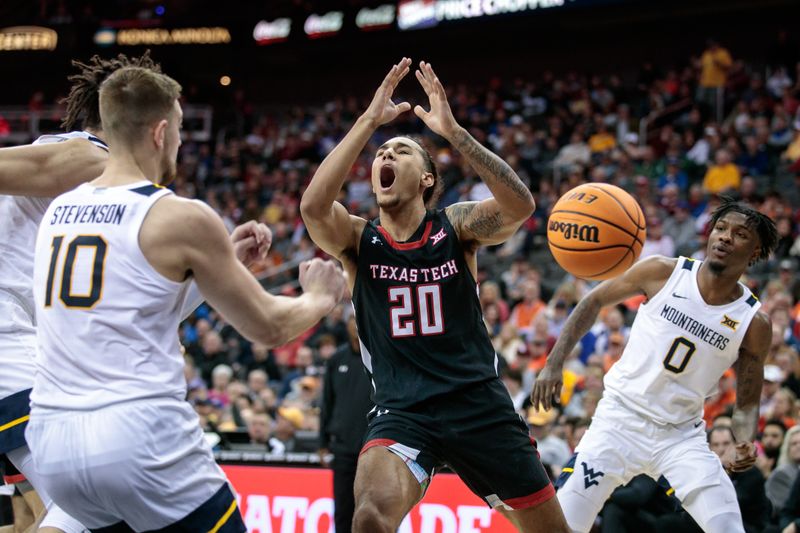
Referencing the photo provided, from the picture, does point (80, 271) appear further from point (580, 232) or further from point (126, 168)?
point (580, 232)

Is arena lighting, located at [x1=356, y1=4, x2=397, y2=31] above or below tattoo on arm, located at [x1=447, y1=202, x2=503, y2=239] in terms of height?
above

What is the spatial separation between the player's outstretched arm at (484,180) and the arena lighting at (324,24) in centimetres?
1962

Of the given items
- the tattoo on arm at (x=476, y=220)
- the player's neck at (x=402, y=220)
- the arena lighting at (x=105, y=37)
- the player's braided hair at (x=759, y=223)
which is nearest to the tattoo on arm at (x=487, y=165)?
the tattoo on arm at (x=476, y=220)

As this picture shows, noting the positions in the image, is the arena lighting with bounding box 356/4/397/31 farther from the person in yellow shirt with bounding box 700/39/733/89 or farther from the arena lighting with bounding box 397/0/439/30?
the person in yellow shirt with bounding box 700/39/733/89

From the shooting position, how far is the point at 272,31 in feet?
84.2

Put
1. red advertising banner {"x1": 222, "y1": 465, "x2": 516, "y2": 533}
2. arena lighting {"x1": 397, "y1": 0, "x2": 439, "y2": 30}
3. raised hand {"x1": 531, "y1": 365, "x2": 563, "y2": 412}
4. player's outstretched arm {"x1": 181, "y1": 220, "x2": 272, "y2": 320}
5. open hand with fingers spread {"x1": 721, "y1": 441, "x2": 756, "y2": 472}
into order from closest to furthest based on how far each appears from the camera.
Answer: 1. player's outstretched arm {"x1": 181, "y1": 220, "x2": 272, "y2": 320}
2. raised hand {"x1": 531, "y1": 365, "x2": 563, "y2": 412}
3. open hand with fingers spread {"x1": 721, "y1": 441, "x2": 756, "y2": 472}
4. red advertising banner {"x1": 222, "y1": 465, "x2": 516, "y2": 533}
5. arena lighting {"x1": 397, "y1": 0, "x2": 439, "y2": 30}

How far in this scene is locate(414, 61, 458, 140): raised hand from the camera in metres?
5.20

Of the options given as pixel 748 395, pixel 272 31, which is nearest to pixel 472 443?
pixel 748 395

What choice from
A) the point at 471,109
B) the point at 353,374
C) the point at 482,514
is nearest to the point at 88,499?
the point at 482,514

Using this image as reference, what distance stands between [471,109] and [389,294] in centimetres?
1761

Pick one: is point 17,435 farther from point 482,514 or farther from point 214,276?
point 482,514

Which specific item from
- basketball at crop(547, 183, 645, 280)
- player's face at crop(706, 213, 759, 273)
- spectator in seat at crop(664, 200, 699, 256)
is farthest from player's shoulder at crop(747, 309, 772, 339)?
spectator in seat at crop(664, 200, 699, 256)

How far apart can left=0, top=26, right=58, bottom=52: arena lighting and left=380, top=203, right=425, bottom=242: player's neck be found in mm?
23677

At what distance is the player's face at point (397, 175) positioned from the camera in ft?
18.0
